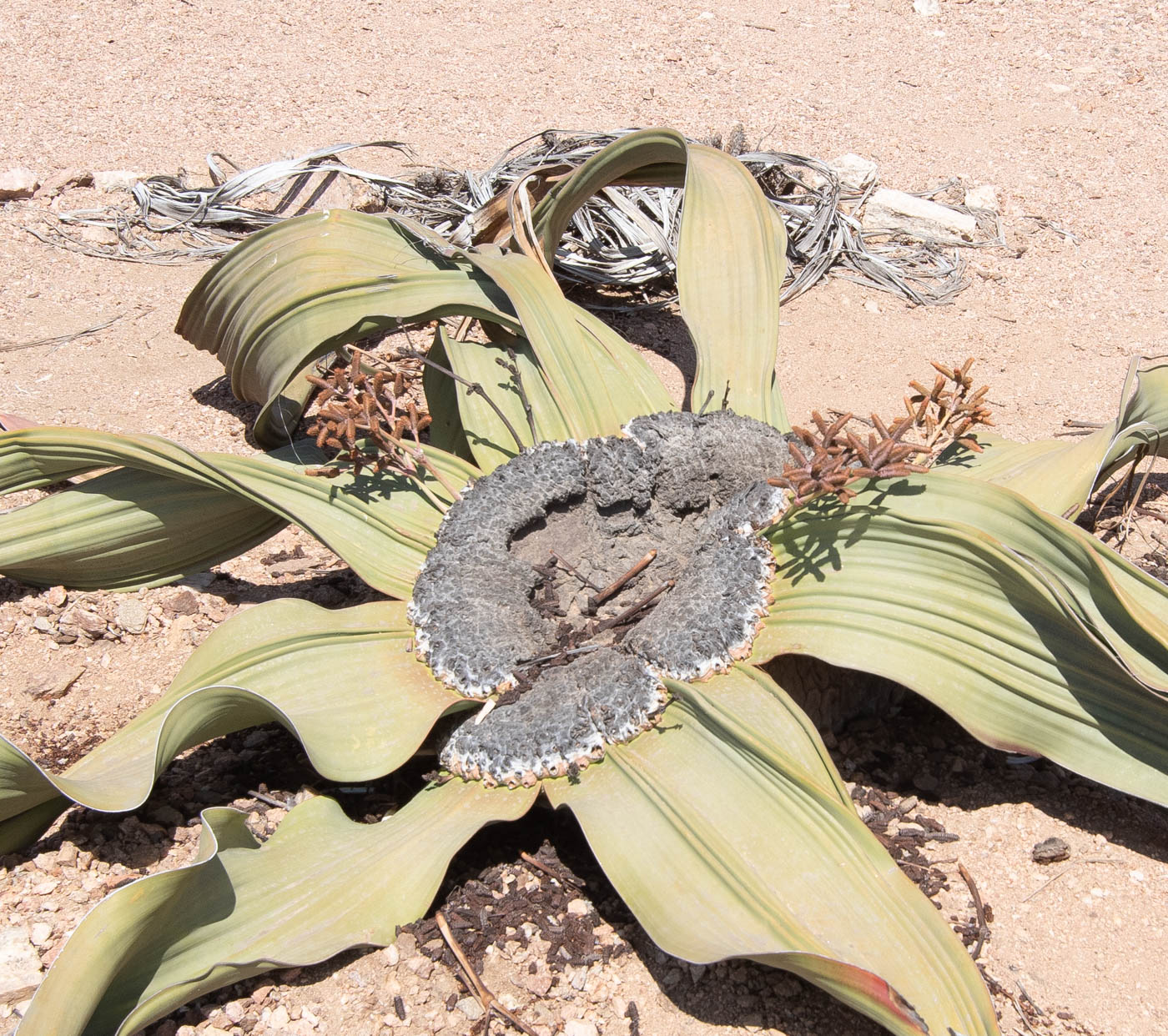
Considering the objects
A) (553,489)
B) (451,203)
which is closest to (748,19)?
(451,203)

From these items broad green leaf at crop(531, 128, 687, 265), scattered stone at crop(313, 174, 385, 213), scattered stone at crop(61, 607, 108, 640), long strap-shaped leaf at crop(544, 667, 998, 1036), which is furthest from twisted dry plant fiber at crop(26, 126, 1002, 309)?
long strap-shaped leaf at crop(544, 667, 998, 1036)

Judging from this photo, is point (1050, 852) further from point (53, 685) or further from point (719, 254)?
point (53, 685)

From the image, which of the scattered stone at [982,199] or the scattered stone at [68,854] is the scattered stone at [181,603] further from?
the scattered stone at [982,199]

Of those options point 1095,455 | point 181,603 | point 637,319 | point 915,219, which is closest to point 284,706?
point 181,603

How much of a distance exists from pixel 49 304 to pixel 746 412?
5.07ft

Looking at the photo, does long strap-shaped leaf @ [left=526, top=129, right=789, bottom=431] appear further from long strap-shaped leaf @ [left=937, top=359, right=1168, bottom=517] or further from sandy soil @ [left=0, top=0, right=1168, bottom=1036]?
sandy soil @ [left=0, top=0, right=1168, bottom=1036]

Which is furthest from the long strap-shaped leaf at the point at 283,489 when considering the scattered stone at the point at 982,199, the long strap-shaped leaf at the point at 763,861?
the scattered stone at the point at 982,199

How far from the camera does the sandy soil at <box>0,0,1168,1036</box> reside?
1174 millimetres

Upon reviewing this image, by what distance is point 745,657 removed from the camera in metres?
1.25

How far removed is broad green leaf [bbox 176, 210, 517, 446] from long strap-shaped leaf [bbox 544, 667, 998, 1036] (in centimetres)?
72

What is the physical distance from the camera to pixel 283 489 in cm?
144

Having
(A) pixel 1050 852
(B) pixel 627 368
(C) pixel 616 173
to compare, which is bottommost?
(A) pixel 1050 852

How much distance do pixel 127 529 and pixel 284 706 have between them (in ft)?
1.43

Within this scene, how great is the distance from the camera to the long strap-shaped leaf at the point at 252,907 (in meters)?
0.94
